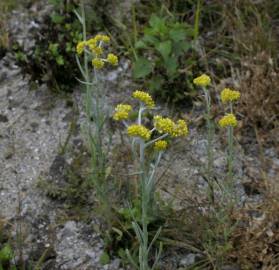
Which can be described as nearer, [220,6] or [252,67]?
[252,67]

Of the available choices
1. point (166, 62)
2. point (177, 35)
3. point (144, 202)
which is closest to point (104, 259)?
point (144, 202)

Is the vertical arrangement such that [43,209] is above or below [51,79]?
below

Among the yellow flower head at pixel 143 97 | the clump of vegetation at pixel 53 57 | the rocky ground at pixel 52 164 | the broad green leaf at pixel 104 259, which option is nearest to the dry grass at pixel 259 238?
the rocky ground at pixel 52 164

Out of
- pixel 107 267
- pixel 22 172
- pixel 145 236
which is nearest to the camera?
pixel 145 236

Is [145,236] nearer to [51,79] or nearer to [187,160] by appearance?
[187,160]

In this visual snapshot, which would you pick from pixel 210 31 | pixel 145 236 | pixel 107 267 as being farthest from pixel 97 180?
pixel 210 31

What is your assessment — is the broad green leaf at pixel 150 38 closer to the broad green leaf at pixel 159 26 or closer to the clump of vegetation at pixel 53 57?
the broad green leaf at pixel 159 26

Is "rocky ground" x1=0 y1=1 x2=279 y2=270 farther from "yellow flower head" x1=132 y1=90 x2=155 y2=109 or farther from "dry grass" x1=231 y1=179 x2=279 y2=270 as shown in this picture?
"yellow flower head" x1=132 y1=90 x2=155 y2=109

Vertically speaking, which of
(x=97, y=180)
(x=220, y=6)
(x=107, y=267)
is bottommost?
(x=107, y=267)
